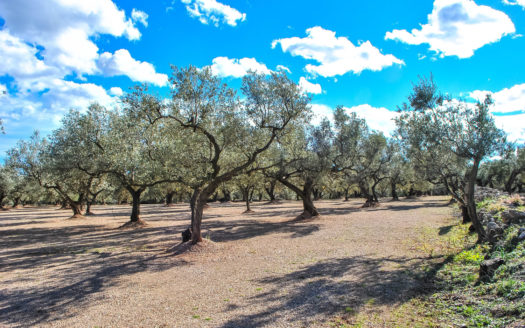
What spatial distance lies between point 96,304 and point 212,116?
8.80m

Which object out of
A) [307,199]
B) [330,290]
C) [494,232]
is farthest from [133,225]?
[494,232]

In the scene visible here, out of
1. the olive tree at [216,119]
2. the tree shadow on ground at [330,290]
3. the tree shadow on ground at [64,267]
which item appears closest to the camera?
the tree shadow on ground at [330,290]

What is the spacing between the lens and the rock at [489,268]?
21.6 feet

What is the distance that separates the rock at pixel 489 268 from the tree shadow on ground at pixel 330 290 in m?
1.23

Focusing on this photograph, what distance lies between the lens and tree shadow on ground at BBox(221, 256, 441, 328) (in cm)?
606

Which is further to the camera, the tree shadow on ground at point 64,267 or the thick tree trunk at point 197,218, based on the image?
the thick tree trunk at point 197,218

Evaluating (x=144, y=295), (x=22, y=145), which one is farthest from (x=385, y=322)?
(x=22, y=145)

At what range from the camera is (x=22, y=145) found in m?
35.8

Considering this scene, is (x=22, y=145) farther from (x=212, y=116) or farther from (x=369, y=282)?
(x=369, y=282)

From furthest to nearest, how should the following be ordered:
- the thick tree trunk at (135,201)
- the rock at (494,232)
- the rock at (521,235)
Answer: the thick tree trunk at (135,201) < the rock at (494,232) < the rock at (521,235)

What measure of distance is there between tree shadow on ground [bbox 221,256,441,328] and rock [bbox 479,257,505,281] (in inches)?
48.5

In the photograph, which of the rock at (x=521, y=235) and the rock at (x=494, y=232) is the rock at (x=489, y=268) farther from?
the rock at (x=494, y=232)

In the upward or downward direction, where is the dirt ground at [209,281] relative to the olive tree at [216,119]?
downward

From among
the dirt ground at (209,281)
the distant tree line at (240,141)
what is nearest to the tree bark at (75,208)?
the distant tree line at (240,141)
